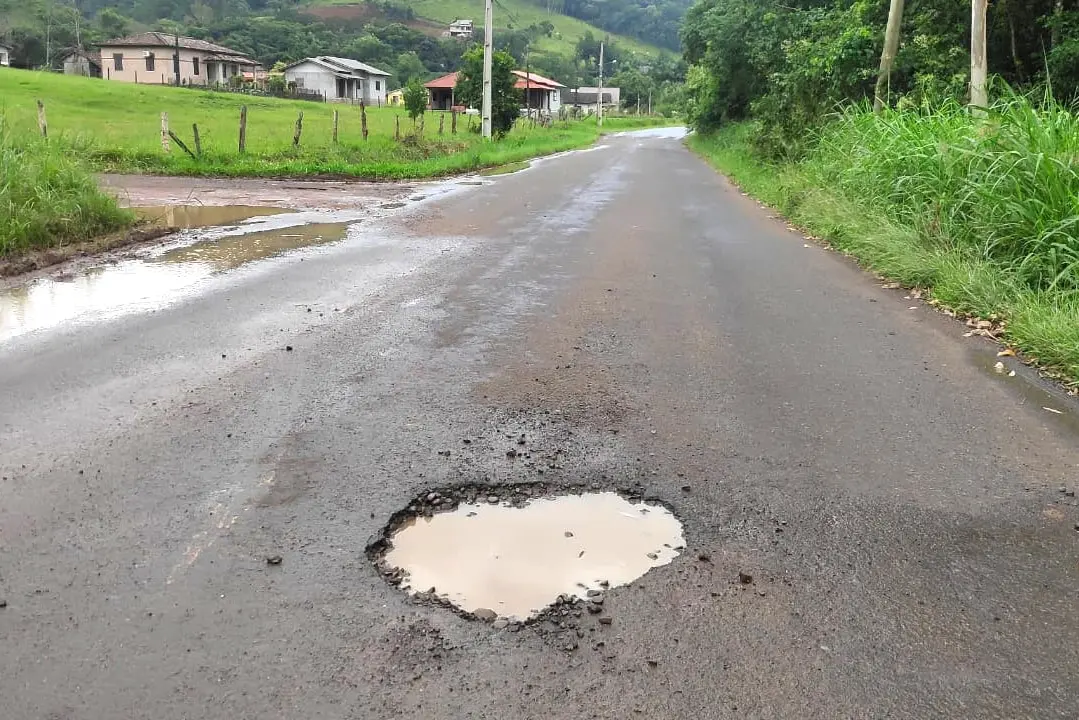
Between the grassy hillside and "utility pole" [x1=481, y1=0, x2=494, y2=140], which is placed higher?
the grassy hillside

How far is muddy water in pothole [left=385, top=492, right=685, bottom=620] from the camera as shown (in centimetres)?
312

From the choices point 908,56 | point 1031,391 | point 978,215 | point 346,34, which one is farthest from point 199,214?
point 346,34

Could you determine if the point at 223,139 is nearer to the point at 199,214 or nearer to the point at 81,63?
the point at 199,214

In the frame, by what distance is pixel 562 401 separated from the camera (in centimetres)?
504

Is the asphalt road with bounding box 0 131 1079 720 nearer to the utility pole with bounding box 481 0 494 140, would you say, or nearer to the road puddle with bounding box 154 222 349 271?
the road puddle with bounding box 154 222 349 271

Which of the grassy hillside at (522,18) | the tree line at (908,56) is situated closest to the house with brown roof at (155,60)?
the grassy hillside at (522,18)

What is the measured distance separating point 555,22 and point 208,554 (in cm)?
17062

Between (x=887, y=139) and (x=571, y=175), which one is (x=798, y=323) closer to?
(x=887, y=139)

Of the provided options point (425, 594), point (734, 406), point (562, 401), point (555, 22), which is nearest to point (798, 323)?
point (734, 406)

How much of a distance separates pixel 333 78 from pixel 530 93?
2047cm

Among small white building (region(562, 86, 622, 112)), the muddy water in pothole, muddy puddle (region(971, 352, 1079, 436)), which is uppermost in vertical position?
small white building (region(562, 86, 622, 112))

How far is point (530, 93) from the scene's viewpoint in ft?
301

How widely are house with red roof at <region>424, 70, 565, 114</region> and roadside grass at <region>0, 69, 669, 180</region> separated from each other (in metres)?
31.2

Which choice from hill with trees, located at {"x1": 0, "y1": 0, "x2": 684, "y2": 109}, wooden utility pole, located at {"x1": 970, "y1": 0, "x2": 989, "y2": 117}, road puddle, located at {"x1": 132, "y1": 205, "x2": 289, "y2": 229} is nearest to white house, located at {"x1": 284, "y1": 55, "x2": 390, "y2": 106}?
hill with trees, located at {"x1": 0, "y1": 0, "x2": 684, "y2": 109}
